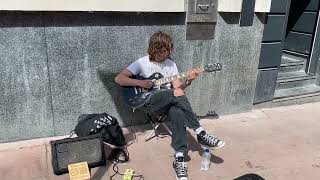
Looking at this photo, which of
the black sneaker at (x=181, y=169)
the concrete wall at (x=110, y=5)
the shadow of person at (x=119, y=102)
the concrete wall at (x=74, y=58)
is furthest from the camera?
the shadow of person at (x=119, y=102)

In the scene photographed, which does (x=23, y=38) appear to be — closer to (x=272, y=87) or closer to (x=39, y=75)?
(x=39, y=75)

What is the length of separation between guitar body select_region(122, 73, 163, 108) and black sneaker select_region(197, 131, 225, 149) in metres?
0.68

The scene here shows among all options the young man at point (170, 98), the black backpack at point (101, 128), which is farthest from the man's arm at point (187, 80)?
the black backpack at point (101, 128)

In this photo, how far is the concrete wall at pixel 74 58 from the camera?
380 centimetres

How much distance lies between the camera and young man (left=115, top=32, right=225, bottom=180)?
139 inches

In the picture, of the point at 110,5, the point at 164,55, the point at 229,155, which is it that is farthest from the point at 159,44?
the point at 229,155

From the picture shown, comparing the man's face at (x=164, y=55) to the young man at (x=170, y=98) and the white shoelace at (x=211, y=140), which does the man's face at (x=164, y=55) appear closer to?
the young man at (x=170, y=98)

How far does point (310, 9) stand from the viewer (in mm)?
6074

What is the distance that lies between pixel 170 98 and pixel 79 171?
44.6 inches

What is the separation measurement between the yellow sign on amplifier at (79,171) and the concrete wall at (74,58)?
98cm

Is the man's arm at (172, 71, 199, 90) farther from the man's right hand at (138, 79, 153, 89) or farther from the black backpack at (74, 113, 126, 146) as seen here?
the black backpack at (74, 113, 126, 146)

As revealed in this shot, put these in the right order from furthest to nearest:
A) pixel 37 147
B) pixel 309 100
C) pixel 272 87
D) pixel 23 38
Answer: pixel 309 100
pixel 272 87
pixel 37 147
pixel 23 38

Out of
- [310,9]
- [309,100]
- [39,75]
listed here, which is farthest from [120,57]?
[310,9]

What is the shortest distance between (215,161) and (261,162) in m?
0.51
